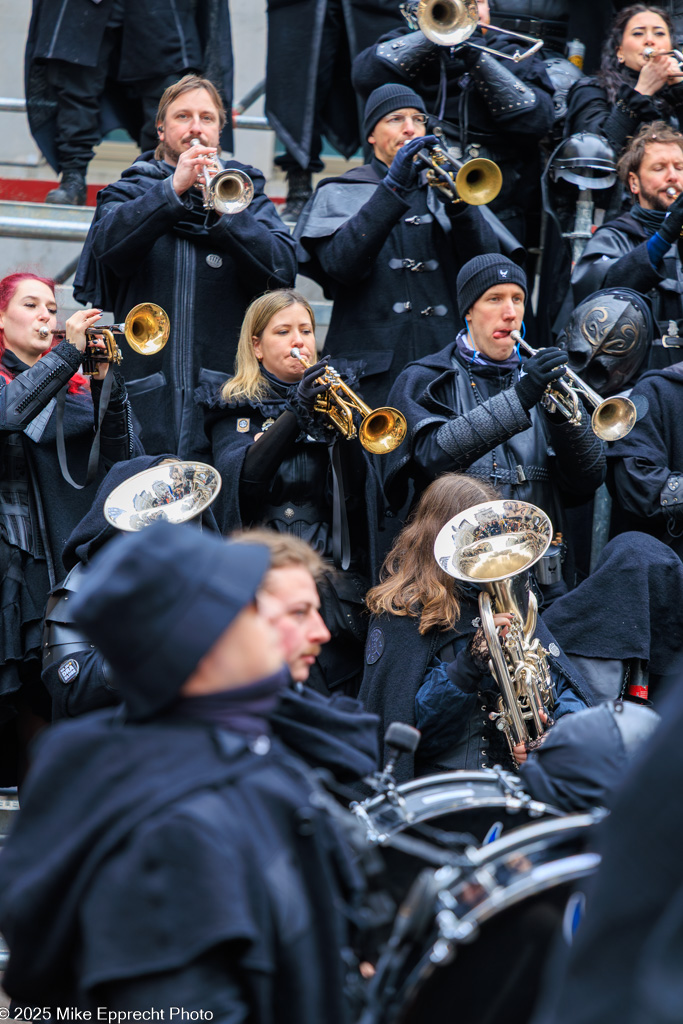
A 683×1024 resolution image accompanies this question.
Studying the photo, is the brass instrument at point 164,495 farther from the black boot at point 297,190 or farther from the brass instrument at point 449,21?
the black boot at point 297,190

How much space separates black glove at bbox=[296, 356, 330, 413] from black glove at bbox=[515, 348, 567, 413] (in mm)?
702

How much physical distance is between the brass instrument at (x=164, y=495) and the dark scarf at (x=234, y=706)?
1.98 metres

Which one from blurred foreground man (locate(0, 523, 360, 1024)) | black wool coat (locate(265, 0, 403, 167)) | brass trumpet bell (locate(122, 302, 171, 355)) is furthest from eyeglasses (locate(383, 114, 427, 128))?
blurred foreground man (locate(0, 523, 360, 1024))

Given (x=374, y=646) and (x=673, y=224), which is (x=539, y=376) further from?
(x=673, y=224)

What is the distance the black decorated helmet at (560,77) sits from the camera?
6.53 metres

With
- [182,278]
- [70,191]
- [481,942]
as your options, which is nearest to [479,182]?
[182,278]

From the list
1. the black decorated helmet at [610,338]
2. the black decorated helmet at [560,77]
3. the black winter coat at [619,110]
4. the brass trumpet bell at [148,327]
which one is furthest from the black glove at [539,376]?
the black decorated helmet at [560,77]

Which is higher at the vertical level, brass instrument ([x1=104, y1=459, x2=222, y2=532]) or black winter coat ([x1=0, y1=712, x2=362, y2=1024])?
black winter coat ([x1=0, y1=712, x2=362, y2=1024])

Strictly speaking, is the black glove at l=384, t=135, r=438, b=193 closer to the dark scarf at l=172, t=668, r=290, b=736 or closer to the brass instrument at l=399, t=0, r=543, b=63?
the brass instrument at l=399, t=0, r=543, b=63

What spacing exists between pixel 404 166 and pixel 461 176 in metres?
0.28

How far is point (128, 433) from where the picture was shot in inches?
193

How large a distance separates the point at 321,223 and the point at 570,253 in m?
1.39

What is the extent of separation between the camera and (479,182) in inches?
218

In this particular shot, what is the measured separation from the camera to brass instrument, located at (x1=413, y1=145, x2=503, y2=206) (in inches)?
211
